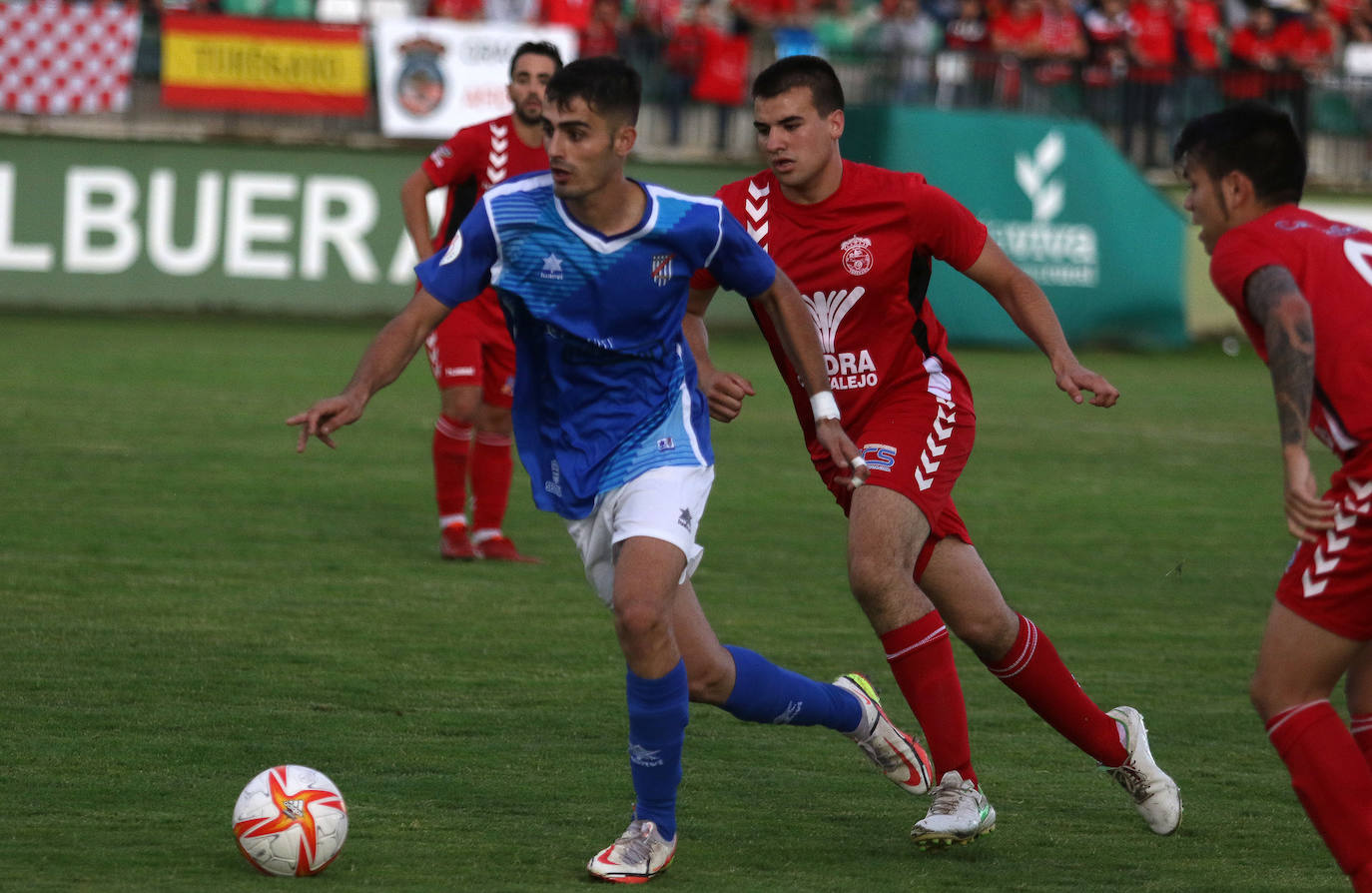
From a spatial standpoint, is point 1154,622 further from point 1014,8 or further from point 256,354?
point 1014,8

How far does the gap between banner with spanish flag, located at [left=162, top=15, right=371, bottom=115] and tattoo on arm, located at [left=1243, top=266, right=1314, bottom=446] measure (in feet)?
59.7

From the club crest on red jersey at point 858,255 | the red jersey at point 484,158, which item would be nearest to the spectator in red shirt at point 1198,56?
the red jersey at point 484,158

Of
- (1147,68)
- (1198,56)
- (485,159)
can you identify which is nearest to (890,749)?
(485,159)

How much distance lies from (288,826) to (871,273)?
228cm

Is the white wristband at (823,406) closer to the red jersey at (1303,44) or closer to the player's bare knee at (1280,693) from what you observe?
the player's bare knee at (1280,693)

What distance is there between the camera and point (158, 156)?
2055cm

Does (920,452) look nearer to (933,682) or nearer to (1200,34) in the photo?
(933,682)

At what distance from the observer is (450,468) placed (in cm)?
961

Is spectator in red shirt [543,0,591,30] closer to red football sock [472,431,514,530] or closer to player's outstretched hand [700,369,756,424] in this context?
red football sock [472,431,514,530]

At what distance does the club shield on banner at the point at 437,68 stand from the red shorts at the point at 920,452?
1610 cm

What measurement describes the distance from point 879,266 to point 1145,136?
1877 centimetres

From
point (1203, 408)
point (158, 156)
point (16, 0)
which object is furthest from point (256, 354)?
point (1203, 408)

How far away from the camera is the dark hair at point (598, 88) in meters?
4.94

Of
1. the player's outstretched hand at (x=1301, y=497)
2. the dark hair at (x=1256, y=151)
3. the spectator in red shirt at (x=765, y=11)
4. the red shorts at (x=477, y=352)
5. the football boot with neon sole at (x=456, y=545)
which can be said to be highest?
the dark hair at (x=1256, y=151)
